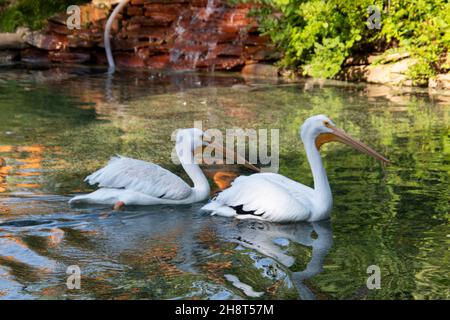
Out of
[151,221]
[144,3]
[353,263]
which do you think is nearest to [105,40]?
[144,3]

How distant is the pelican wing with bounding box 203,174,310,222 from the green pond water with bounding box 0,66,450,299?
9 centimetres

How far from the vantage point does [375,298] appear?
13.9ft

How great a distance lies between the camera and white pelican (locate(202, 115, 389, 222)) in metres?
5.55

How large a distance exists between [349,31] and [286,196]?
357 inches

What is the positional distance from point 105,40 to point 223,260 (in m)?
12.5

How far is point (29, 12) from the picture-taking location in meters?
19.1

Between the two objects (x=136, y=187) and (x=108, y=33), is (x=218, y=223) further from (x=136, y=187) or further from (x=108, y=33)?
(x=108, y=33)

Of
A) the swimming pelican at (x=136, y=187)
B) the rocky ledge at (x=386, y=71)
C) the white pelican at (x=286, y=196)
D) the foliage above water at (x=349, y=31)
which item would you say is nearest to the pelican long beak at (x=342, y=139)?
the white pelican at (x=286, y=196)

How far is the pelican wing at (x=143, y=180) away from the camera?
6062 mm

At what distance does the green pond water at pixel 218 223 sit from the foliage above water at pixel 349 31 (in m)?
2.56

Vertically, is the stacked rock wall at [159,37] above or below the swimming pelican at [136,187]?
above

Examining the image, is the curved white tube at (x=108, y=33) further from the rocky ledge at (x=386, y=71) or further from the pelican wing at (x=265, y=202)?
the pelican wing at (x=265, y=202)
